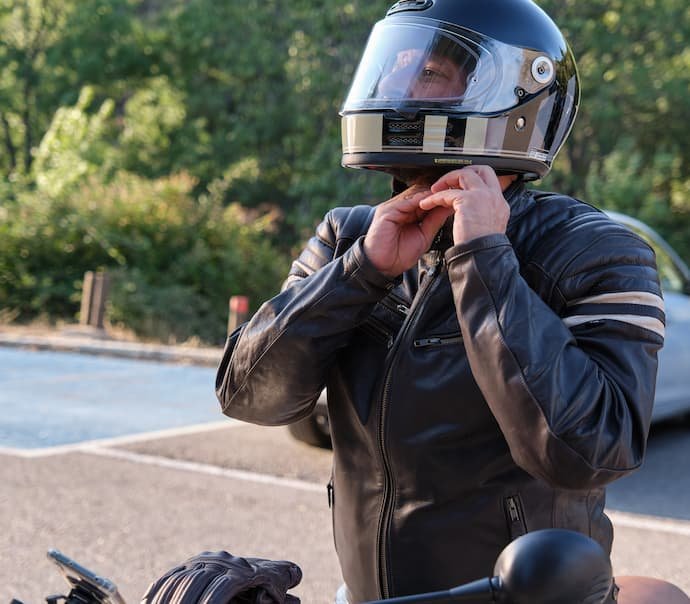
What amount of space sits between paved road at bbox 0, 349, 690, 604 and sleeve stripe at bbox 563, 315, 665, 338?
129 inches

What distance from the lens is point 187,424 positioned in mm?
8773

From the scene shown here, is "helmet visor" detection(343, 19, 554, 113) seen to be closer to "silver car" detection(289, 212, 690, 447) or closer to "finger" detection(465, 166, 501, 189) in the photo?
"finger" detection(465, 166, 501, 189)

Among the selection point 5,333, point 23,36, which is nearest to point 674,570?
point 5,333

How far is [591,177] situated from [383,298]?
73.6ft

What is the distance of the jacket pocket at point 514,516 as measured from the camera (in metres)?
1.76

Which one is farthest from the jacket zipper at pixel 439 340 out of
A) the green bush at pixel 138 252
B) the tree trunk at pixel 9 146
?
the tree trunk at pixel 9 146

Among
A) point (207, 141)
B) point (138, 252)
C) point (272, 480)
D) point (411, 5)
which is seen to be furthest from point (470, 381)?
point (207, 141)

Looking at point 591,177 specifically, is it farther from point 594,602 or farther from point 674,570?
point 594,602

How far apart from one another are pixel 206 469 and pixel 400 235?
5.50m

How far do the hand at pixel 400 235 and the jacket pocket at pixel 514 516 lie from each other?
418 millimetres

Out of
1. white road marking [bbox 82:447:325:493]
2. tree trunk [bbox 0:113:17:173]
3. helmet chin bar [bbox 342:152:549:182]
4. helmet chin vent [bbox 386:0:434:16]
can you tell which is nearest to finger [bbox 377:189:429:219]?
helmet chin bar [bbox 342:152:549:182]

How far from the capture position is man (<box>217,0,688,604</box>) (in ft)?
5.46

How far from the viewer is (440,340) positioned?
183 cm

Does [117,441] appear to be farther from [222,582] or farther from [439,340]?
[222,582]
